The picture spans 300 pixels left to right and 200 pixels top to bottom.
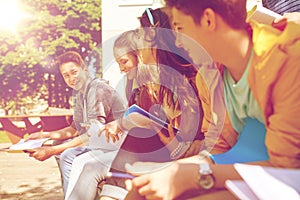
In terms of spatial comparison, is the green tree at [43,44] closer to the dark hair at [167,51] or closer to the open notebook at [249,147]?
the dark hair at [167,51]

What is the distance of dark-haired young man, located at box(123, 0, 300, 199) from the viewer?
680 millimetres

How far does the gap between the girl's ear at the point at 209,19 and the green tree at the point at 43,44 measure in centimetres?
429

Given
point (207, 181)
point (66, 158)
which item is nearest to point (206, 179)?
point (207, 181)

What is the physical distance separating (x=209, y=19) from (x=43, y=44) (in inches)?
187

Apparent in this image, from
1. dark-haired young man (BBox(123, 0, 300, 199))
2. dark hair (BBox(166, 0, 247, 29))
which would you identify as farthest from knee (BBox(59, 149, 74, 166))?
dark hair (BBox(166, 0, 247, 29))

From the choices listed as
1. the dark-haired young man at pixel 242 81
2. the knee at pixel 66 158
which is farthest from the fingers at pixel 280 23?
the knee at pixel 66 158

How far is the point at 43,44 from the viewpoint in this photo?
208 inches

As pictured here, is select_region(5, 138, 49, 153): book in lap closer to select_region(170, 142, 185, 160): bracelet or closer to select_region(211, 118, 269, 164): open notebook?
select_region(170, 142, 185, 160): bracelet

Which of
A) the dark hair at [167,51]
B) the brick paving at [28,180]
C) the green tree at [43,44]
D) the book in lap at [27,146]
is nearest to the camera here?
the dark hair at [167,51]

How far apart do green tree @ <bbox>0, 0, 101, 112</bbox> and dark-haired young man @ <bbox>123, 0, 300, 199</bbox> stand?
14.0ft

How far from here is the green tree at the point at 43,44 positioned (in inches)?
202

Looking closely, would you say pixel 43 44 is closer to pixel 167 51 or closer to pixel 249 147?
pixel 167 51

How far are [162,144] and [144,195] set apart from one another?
0.24 metres

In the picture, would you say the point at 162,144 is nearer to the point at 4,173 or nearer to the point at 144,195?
the point at 144,195
